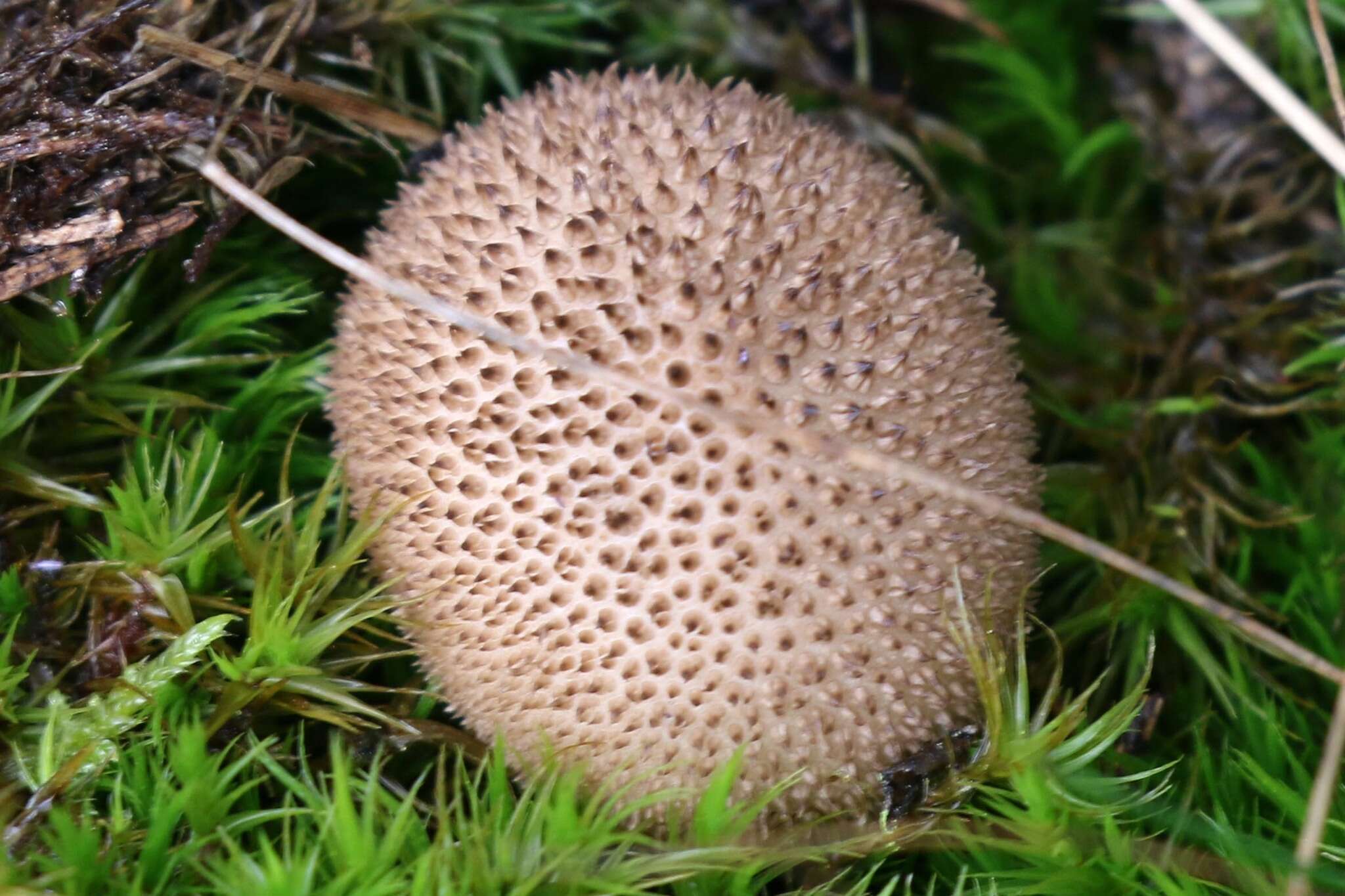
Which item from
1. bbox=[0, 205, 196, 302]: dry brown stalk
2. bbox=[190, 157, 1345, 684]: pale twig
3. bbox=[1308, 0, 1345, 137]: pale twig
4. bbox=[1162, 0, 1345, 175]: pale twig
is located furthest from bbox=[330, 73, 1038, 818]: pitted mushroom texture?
bbox=[1308, 0, 1345, 137]: pale twig

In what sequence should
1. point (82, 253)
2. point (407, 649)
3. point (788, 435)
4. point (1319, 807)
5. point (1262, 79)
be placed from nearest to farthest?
1. point (1319, 807)
2. point (788, 435)
3. point (1262, 79)
4. point (82, 253)
5. point (407, 649)

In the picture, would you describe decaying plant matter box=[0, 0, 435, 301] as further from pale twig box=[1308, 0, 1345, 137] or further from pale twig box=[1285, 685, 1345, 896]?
pale twig box=[1285, 685, 1345, 896]

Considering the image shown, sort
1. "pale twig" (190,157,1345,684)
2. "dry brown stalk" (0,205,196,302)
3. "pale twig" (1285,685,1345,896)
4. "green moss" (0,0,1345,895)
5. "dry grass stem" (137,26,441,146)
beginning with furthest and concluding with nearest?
1. "dry grass stem" (137,26,441,146)
2. "dry brown stalk" (0,205,196,302)
3. "green moss" (0,0,1345,895)
4. "pale twig" (190,157,1345,684)
5. "pale twig" (1285,685,1345,896)

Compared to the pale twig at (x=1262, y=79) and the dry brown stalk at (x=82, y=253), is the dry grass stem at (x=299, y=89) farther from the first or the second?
the pale twig at (x=1262, y=79)

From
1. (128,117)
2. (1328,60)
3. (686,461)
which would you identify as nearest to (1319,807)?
(686,461)

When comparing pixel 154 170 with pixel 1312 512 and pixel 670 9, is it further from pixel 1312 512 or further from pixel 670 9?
pixel 1312 512

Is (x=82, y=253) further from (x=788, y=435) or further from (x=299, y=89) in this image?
(x=788, y=435)

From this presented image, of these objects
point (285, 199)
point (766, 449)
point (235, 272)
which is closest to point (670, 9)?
point (285, 199)
